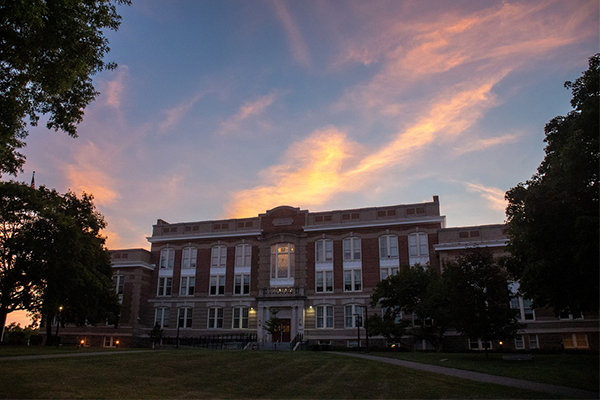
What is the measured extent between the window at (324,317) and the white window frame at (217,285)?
37.5 feet

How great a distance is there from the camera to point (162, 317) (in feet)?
168

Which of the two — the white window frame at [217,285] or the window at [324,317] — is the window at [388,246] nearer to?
the window at [324,317]

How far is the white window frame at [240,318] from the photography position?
157 ft

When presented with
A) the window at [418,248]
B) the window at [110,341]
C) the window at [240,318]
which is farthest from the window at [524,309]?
the window at [110,341]

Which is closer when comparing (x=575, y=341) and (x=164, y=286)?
(x=575, y=341)

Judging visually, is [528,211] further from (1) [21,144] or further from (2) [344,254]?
(2) [344,254]

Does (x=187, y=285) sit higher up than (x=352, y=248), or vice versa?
(x=352, y=248)

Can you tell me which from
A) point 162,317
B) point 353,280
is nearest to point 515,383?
point 353,280

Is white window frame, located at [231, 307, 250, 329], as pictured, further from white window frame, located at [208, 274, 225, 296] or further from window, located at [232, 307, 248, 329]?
white window frame, located at [208, 274, 225, 296]

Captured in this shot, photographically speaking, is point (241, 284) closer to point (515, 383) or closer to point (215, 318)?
point (215, 318)

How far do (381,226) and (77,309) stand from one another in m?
28.2

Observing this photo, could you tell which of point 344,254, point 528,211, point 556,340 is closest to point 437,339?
point 556,340

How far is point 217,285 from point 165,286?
21.7 feet

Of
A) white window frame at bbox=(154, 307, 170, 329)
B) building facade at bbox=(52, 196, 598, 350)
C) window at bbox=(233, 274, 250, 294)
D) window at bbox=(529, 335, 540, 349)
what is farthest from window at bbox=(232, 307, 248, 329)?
window at bbox=(529, 335, 540, 349)
